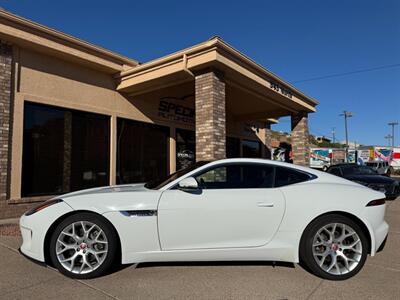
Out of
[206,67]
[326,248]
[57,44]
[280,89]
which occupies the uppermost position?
→ [57,44]

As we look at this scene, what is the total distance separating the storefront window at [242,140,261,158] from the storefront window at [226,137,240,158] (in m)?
0.58

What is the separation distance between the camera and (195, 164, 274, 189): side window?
4.00 meters

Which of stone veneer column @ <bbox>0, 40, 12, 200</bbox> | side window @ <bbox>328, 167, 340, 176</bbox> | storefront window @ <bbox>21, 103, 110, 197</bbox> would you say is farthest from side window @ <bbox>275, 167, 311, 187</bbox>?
side window @ <bbox>328, 167, 340, 176</bbox>

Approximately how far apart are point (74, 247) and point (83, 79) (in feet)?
21.3

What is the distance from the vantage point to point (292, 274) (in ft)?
12.6

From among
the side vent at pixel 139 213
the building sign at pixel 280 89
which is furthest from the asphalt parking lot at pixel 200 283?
the building sign at pixel 280 89

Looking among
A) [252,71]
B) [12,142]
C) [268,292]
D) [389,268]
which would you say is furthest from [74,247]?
[252,71]

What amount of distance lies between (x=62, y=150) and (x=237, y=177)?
20.3ft

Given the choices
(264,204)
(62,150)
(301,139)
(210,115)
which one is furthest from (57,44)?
(301,139)

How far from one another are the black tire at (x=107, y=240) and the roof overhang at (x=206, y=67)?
17.2ft

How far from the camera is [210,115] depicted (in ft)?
26.5

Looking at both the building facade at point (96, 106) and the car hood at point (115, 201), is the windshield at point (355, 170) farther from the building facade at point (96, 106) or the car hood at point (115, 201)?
the car hood at point (115, 201)

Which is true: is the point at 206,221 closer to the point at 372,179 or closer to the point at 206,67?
the point at 206,67

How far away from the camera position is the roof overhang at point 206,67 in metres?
8.00
